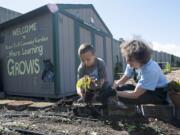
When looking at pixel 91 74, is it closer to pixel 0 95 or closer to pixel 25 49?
pixel 25 49

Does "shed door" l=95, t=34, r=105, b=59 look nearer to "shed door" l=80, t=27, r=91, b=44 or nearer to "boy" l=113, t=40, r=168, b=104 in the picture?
"shed door" l=80, t=27, r=91, b=44

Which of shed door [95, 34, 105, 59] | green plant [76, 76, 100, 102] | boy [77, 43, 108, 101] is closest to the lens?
green plant [76, 76, 100, 102]

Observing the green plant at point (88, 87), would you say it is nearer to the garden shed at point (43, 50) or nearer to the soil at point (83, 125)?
the soil at point (83, 125)

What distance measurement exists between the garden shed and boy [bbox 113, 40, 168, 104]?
140 inches

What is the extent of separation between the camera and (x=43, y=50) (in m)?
7.17

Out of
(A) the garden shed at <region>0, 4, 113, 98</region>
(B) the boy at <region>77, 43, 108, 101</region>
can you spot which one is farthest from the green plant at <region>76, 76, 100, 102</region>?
(A) the garden shed at <region>0, 4, 113, 98</region>

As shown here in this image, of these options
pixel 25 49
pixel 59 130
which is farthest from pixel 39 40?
pixel 59 130

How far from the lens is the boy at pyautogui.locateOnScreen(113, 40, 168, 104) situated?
3.34 metres

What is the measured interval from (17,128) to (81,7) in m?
6.31

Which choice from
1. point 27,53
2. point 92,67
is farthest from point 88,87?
point 27,53

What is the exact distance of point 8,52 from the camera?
27.4 feet

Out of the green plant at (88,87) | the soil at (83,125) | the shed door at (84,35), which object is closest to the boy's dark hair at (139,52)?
the green plant at (88,87)

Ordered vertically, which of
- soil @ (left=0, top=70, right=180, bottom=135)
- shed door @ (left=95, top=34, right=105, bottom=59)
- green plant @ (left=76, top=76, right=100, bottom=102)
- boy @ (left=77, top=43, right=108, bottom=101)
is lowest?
soil @ (left=0, top=70, right=180, bottom=135)

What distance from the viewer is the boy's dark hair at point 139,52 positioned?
3.39 metres
